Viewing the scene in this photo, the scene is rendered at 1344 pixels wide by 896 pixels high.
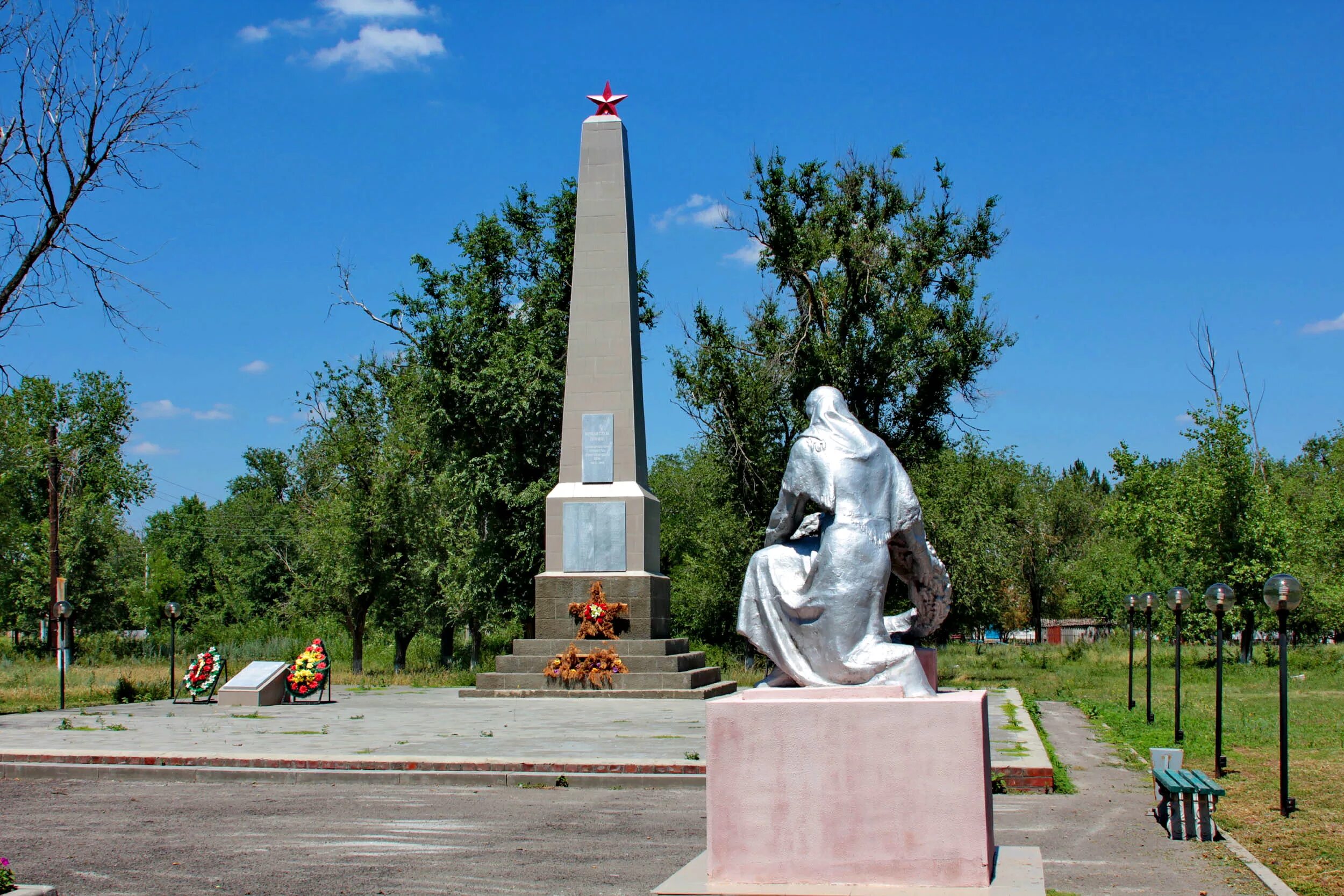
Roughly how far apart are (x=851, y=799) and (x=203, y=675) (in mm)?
16379

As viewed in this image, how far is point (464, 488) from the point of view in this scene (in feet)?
94.1

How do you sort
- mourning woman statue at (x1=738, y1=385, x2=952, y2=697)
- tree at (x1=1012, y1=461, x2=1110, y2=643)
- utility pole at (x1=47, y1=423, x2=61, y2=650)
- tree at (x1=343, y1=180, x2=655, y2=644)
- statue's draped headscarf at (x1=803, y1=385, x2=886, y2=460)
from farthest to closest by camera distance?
tree at (x1=1012, y1=461, x2=1110, y2=643) < utility pole at (x1=47, y1=423, x2=61, y2=650) < tree at (x1=343, y1=180, x2=655, y2=644) < statue's draped headscarf at (x1=803, y1=385, x2=886, y2=460) < mourning woman statue at (x1=738, y1=385, x2=952, y2=697)

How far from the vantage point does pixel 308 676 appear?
19.2 m

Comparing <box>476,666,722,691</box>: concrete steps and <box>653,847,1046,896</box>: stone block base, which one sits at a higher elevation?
<box>653,847,1046,896</box>: stone block base

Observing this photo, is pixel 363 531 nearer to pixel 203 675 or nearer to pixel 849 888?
pixel 203 675

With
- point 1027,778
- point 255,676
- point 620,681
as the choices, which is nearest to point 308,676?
point 255,676

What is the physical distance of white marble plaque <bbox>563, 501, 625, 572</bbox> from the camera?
65.7 feet

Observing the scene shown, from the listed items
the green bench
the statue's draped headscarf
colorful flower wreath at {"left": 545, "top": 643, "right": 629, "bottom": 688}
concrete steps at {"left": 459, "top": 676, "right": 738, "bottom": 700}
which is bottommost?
concrete steps at {"left": 459, "top": 676, "right": 738, "bottom": 700}

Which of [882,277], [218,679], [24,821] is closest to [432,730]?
[24,821]

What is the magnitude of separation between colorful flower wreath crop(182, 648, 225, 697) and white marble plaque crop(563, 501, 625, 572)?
602 centimetres

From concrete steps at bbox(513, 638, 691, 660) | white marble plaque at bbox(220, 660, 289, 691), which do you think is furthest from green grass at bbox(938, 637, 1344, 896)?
white marble plaque at bbox(220, 660, 289, 691)

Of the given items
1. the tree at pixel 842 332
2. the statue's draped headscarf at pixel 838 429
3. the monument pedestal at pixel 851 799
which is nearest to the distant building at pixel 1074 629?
the tree at pixel 842 332

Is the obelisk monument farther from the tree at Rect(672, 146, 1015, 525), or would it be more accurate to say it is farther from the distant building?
the distant building

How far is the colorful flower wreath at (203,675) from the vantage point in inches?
756
